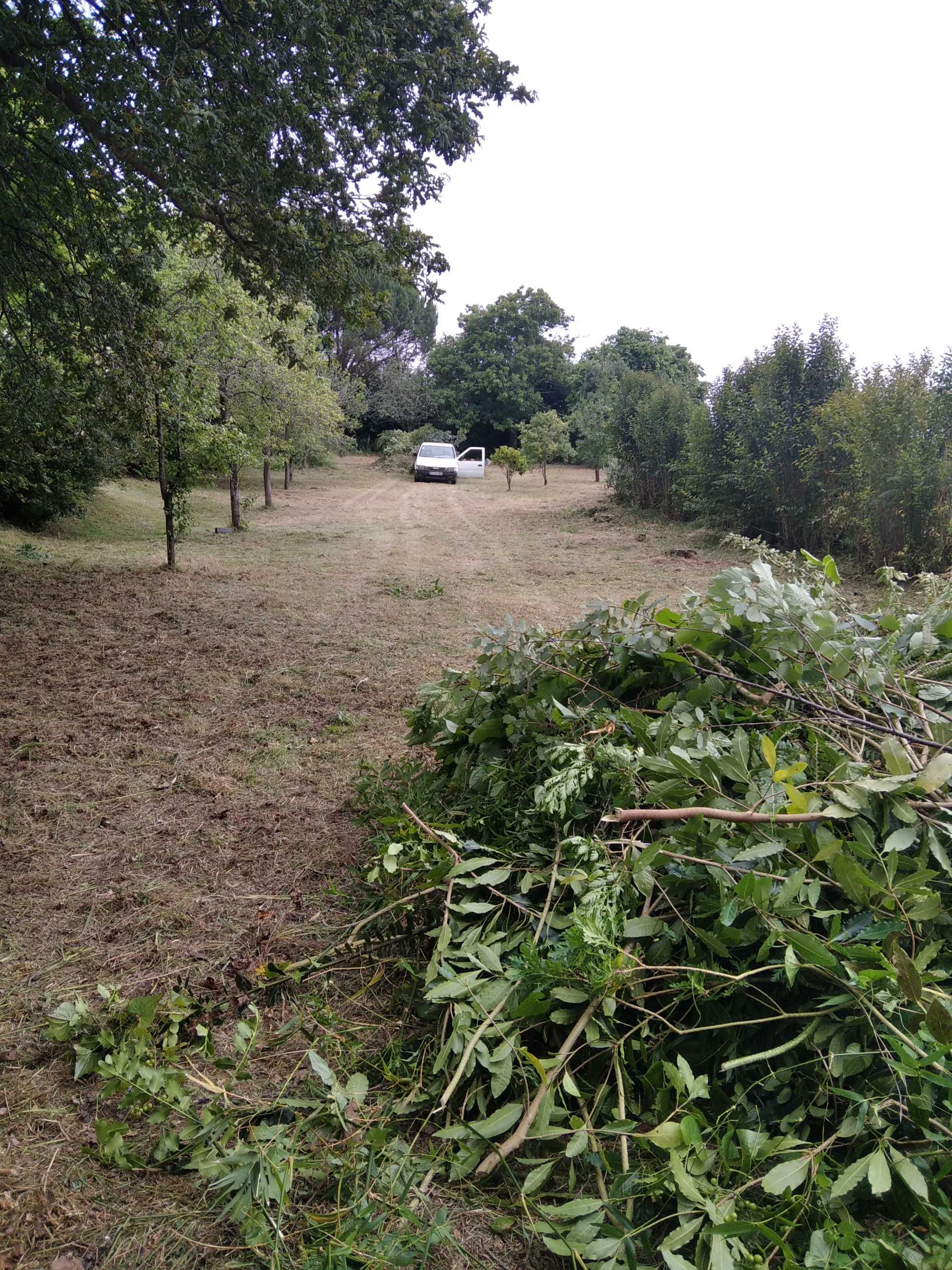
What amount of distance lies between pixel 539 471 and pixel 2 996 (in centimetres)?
→ 3341

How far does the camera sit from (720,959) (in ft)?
5.49

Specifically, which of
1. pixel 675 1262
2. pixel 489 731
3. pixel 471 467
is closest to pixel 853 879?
pixel 675 1262

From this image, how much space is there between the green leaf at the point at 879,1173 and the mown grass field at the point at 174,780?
650 mm

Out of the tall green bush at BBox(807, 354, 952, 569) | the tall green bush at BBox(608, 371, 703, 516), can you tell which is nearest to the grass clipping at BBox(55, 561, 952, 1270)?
the tall green bush at BBox(807, 354, 952, 569)

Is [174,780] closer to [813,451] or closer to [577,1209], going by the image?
[577,1209]

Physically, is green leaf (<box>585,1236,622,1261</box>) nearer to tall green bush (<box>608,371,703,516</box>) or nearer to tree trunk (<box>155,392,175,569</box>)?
tree trunk (<box>155,392,175,569</box>)

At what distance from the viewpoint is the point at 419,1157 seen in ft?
4.97

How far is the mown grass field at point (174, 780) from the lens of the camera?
1.55 m

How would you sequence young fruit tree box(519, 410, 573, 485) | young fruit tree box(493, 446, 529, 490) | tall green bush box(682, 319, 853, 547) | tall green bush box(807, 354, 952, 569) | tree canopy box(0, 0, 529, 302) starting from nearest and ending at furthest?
1. tree canopy box(0, 0, 529, 302)
2. tall green bush box(807, 354, 952, 569)
3. tall green bush box(682, 319, 853, 547)
4. young fruit tree box(493, 446, 529, 490)
5. young fruit tree box(519, 410, 573, 485)

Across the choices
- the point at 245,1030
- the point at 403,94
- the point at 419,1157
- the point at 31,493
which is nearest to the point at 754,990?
the point at 419,1157

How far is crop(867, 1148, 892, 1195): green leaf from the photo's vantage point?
1.18m

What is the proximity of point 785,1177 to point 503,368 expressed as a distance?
41365 millimetres

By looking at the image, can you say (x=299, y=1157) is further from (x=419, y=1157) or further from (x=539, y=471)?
(x=539, y=471)

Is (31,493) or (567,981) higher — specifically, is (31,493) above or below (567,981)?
above
